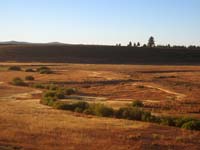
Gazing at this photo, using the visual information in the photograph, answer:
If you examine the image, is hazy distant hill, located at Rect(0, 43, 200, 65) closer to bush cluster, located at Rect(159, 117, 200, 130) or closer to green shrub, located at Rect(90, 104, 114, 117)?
green shrub, located at Rect(90, 104, 114, 117)

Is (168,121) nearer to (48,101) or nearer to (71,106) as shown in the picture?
(71,106)

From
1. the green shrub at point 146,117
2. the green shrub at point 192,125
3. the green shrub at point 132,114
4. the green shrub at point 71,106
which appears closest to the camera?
the green shrub at point 192,125

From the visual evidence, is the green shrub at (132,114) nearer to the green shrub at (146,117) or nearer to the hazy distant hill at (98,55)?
the green shrub at (146,117)

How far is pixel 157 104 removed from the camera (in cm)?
3206

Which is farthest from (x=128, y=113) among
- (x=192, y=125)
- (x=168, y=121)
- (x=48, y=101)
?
(x=48, y=101)

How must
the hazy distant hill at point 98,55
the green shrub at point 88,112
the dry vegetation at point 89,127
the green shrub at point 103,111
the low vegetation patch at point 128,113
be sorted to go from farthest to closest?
the hazy distant hill at point 98,55
the green shrub at point 88,112
the green shrub at point 103,111
the low vegetation patch at point 128,113
the dry vegetation at point 89,127

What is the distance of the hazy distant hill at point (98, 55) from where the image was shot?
111m

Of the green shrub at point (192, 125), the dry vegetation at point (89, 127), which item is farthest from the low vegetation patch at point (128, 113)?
the dry vegetation at point (89, 127)

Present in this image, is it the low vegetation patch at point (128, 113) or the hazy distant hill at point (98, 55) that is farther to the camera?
the hazy distant hill at point (98, 55)

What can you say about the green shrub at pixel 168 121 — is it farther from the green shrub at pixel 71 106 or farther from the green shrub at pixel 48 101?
the green shrub at pixel 48 101

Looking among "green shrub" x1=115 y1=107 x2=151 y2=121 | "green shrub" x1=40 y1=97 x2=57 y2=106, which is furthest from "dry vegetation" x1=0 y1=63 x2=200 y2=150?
"green shrub" x1=115 y1=107 x2=151 y2=121

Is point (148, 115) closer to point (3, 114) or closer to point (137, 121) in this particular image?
point (137, 121)

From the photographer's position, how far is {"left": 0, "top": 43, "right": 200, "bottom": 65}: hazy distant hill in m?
111

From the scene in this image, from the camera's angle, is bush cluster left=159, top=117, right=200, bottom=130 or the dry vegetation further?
bush cluster left=159, top=117, right=200, bottom=130
